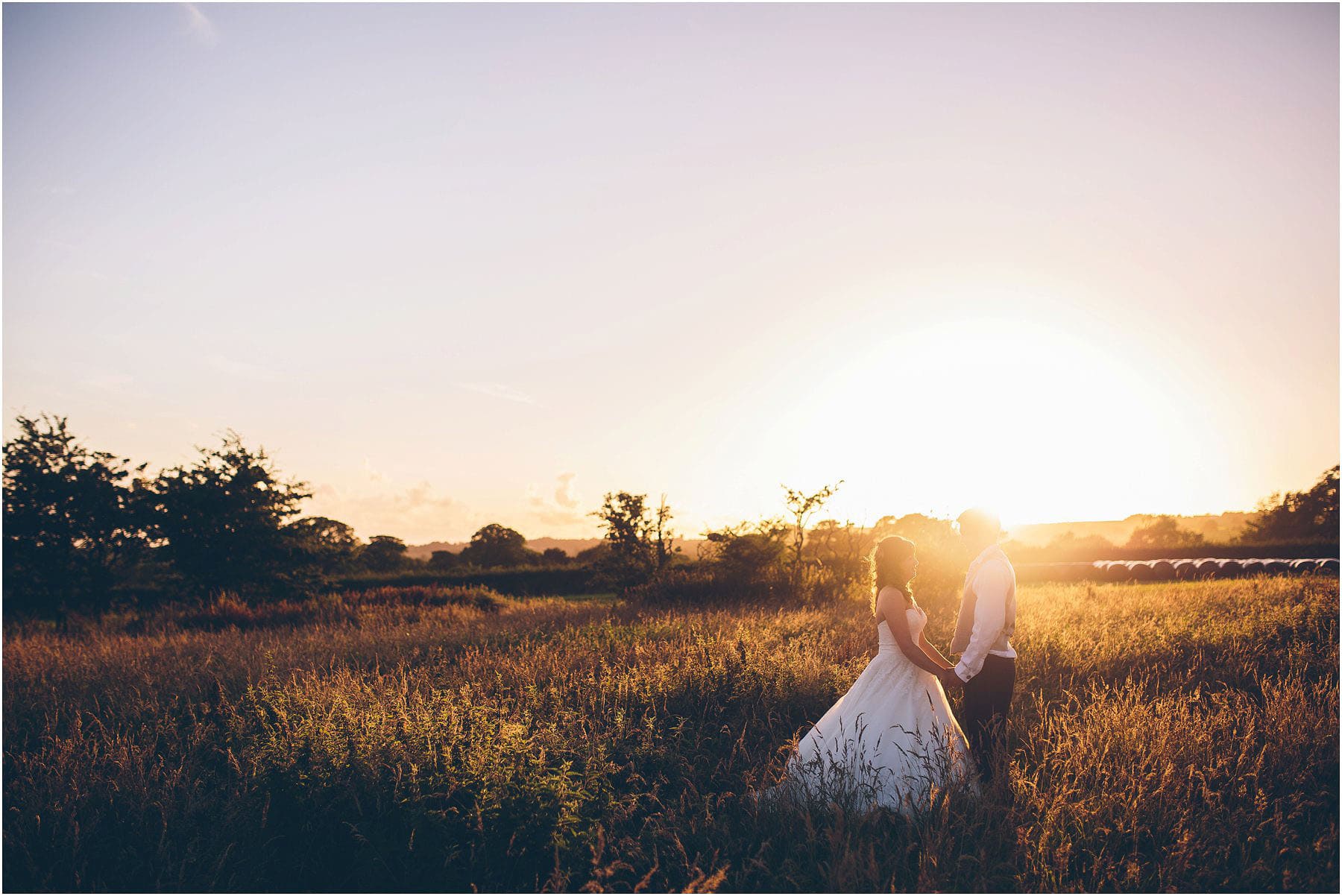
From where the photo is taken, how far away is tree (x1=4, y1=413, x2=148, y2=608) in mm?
18656

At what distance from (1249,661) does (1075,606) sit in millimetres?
5601

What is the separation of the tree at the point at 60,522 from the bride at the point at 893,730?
22.9m

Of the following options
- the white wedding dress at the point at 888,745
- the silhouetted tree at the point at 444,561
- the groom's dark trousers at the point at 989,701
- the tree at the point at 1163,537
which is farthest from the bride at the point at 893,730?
the tree at the point at 1163,537

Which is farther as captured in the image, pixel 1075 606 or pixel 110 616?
pixel 110 616

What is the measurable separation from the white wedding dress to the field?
0.61 ft

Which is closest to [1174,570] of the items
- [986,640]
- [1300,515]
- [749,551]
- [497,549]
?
[749,551]

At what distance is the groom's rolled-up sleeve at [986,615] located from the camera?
183 inches

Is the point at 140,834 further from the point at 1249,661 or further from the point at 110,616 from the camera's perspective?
the point at 110,616

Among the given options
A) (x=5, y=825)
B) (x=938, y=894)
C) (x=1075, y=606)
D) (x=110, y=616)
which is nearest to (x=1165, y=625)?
(x=1075, y=606)

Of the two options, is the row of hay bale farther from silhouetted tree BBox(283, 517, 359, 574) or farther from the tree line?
silhouetted tree BBox(283, 517, 359, 574)

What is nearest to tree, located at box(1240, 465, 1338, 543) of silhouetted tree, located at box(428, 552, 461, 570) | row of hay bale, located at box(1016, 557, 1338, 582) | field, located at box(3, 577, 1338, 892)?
row of hay bale, located at box(1016, 557, 1338, 582)

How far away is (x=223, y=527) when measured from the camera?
20547 millimetres

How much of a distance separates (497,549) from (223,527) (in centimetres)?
2172

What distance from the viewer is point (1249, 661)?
26.4ft
